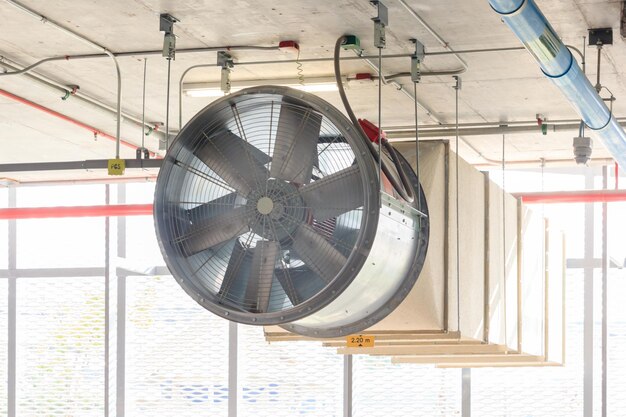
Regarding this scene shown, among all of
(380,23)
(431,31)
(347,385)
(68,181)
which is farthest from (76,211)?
(380,23)

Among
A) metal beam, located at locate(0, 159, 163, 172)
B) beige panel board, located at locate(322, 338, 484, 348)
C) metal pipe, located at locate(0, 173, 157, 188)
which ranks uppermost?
metal pipe, located at locate(0, 173, 157, 188)

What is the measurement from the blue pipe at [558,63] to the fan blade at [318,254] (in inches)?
57.3

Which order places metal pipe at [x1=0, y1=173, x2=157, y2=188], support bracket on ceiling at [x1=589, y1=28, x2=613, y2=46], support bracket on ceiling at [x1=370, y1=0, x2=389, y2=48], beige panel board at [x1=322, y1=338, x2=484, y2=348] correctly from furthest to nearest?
metal pipe at [x1=0, y1=173, x2=157, y2=188], beige panel board at [x1=322, y1=338, x2=484, y2=348], support bracket on ceiling at [x1=589, y1=28, x2=613, y2=46], support bracket on ceiling at [x1=370, y1=0, x2=389, y2=48]

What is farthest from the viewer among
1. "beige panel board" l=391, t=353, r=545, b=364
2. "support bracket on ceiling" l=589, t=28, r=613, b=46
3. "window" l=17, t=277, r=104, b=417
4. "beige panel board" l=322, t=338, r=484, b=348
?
"window" l=17, t=277, r=104, b=417

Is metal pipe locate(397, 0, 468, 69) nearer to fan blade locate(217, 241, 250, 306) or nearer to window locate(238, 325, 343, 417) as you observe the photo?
fan blade locate(217, 241, 250, 306)

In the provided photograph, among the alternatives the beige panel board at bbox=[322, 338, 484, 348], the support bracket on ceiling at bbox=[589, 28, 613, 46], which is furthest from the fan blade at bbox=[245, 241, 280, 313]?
the support bracket on ceiling at bbox=[589, 28, 613, 46]

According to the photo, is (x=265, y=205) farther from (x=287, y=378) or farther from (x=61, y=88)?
(x=287, y=378)

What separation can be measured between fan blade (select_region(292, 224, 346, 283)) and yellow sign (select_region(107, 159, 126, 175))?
2.15m

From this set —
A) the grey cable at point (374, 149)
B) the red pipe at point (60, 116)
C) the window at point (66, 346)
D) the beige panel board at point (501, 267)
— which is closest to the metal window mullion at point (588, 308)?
the beige panel board at point (501, 267)

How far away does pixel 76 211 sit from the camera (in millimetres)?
12656

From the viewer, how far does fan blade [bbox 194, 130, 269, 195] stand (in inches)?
227

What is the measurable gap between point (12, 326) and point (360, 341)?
811 cm

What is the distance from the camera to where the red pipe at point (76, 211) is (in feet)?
40.5

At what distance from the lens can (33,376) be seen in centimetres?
1425
